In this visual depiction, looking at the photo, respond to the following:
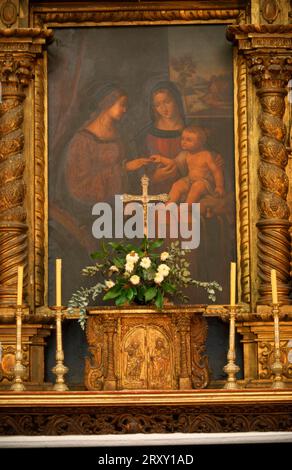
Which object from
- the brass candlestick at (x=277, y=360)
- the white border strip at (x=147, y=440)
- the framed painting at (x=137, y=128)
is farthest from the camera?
the framed painting at (x=137, y=128)

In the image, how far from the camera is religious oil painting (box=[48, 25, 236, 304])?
14664 millimetres

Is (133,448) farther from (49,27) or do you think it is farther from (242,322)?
(49,27)

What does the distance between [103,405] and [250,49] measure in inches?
151

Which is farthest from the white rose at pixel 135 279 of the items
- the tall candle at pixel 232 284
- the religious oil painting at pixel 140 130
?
the religious oil painting at pixel 140 130

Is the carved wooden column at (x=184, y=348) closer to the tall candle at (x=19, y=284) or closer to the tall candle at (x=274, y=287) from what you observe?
the tall candle at (x=274, y=287)

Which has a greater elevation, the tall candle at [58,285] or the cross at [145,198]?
the cross at [145,198]

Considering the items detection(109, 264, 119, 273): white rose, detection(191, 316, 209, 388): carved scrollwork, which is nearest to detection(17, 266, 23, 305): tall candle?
detection(109, 264, 119, 273): white rose

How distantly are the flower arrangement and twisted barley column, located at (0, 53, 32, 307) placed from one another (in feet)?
2.01

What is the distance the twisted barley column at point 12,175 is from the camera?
1434cm

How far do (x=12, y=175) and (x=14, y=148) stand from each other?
0.25 metres

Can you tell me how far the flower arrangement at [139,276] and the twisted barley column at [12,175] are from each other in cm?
61

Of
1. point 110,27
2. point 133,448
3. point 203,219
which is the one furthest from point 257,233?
point 133,448

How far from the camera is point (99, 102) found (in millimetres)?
14852

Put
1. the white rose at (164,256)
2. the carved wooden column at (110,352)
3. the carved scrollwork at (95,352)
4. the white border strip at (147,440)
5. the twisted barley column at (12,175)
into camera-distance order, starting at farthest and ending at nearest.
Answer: the twisted barley column at (12,175) → the white rose at (164,256) → the carved scrollwork at (95,352) → the carved wooden column at (110,352) → the white border strip at (147,440)
